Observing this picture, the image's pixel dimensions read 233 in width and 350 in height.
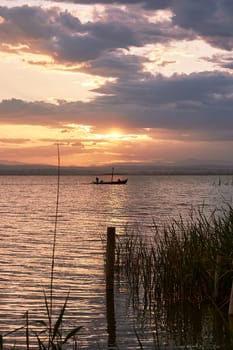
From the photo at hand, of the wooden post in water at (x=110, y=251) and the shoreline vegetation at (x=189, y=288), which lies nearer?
the shoreline vegetation at (x=189, y=288)

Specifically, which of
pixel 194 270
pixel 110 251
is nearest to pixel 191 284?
pixel 194 270

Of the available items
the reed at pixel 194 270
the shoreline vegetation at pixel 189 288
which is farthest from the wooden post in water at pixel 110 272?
the reed at pixel 194 270

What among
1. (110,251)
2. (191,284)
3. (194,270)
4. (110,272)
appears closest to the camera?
(194,270)

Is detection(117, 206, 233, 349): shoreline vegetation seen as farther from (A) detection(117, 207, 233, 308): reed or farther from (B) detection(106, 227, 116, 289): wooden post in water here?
(B) detection(106, 227, 116, 289): wooden post in water

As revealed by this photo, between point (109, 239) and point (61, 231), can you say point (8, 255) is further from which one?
point (61, 231)

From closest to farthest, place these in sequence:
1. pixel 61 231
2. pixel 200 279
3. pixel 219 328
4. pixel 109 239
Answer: pixel 219 328
pixel 200 279
pixel 109 239
pixel 61 231

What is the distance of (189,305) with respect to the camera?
1377 cm

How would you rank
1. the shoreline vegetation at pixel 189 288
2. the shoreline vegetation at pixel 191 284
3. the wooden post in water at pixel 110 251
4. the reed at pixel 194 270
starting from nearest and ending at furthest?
the shoreline vegetation at pixel 189 288 → the shoreline vegetation at pixel 191 284 → the reed at pixel 194 270 → the wooden post in water at pixel 110 251

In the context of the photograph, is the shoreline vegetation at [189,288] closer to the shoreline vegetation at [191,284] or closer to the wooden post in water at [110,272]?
the shoreline vegetation at [191,284]

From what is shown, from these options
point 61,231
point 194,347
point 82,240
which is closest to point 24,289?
point 194,347

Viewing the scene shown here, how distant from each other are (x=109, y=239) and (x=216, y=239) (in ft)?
10.3

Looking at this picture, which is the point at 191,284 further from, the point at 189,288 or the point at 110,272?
the point at 110,272

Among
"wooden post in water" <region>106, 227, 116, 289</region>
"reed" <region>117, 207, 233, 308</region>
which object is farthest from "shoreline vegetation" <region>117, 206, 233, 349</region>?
"wooden post in water" <region>106, 227, 116, 289</region>

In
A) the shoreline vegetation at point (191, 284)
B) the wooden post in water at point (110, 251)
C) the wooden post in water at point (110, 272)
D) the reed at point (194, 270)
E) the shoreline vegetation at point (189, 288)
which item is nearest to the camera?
the shoreline vegetation at point (189, 288)
